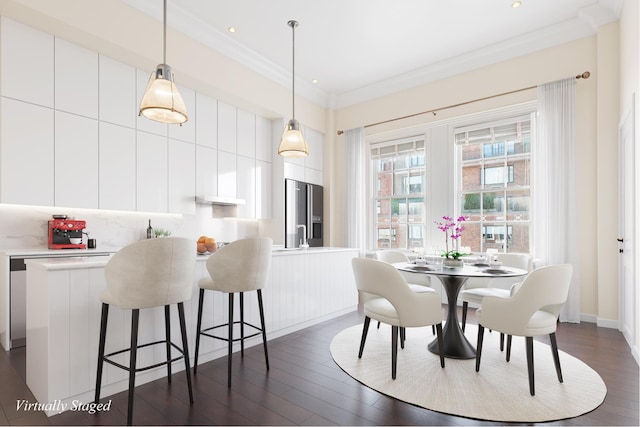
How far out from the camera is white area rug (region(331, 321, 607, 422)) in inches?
81.2

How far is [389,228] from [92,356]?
4.53 m

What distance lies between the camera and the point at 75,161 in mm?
3428

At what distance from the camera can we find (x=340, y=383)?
8.04 ft

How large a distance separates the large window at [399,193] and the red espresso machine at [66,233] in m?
4.21

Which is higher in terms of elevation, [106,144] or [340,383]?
[106,144]

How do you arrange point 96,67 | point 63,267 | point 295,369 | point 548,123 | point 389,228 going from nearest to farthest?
1. point 63,267
2. point 295,369
3. point 96,67
4. point 548,123
5. point 389,228

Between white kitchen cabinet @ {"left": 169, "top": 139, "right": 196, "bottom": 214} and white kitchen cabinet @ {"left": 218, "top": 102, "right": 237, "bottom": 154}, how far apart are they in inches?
19.1

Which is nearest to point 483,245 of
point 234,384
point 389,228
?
point 389,228

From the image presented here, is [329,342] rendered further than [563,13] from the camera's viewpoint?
No

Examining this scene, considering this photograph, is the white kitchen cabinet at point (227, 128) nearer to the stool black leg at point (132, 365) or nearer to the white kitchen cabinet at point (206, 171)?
the white kitchen cabinet at point (206, 171)

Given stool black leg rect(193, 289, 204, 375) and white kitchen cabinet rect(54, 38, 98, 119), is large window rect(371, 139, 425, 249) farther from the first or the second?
white kitchen cabinet rect(54, 38, 98, 119)

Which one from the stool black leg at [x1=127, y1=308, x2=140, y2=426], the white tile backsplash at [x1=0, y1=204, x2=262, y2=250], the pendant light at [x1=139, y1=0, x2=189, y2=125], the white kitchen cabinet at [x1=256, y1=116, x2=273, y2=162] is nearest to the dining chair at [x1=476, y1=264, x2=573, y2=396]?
the stool black leg at [x1=127, y1=308, x2=140, y2=426]

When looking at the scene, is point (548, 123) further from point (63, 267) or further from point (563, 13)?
point (63, 267)

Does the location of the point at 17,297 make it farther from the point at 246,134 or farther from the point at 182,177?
the point at 246,134
